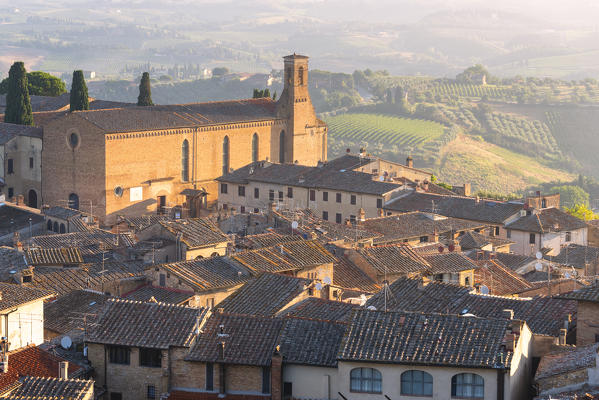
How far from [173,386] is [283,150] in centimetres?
5043

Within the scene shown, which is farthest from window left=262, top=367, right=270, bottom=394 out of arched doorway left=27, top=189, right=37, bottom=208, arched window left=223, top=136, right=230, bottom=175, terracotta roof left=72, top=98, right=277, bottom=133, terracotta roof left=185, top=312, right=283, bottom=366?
arched window left=223, top=136, right=230, bottom=175

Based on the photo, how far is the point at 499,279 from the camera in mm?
37094

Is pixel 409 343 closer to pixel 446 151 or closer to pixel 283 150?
pixel 283 150

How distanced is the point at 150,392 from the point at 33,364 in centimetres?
257

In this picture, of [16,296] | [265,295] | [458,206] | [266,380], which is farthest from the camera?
[458,206]

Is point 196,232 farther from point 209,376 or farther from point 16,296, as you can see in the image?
point 209,376

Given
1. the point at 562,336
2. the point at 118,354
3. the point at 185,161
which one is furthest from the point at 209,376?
the point at 185,161

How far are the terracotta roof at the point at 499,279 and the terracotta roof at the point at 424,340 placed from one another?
37.7 feet

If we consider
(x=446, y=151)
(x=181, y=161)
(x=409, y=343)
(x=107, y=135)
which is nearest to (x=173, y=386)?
(x=409, y=343)

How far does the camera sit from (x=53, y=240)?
42.2 metres

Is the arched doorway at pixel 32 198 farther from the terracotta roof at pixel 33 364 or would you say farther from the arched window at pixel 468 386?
the arched window at pixel 468 386

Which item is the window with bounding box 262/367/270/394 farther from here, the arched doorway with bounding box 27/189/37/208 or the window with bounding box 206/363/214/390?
the arched doorway with bounding box 27/189/37/208

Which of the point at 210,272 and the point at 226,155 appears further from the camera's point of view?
the point at 226,155

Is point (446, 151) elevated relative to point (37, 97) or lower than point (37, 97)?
lower
